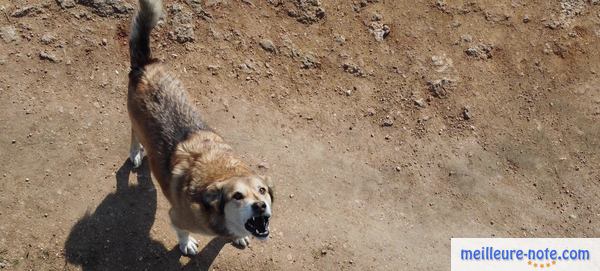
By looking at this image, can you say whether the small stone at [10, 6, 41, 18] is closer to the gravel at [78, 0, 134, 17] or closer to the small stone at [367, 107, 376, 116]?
the gravel at [78, 0, 134, 17]

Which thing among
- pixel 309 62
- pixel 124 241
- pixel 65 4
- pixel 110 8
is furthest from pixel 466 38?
pixel 65 4

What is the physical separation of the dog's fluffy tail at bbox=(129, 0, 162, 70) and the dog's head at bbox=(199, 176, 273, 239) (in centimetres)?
243

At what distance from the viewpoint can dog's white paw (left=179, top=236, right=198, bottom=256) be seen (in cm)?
912

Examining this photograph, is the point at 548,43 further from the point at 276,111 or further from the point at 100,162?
the point at 100,162

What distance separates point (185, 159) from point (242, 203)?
139 centimetres

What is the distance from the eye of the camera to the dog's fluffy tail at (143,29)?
7965mm

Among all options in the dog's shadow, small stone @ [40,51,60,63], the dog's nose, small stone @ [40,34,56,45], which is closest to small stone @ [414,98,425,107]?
the dog's shadow

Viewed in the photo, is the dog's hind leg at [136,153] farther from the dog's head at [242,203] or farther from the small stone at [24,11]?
the small stone at [24,11]

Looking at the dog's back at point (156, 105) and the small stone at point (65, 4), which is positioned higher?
the small stone at point (65, 4)

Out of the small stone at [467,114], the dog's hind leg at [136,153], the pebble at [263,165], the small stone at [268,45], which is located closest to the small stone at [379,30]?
the small stone at [268,45]

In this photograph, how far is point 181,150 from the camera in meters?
8.16

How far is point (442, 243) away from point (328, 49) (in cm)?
461

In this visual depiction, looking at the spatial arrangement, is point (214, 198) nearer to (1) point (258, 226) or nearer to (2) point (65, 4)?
(1) point (258, 226)

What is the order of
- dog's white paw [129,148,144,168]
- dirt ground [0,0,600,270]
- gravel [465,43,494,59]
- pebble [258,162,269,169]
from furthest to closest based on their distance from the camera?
gravel [465,43,494,59] → pebble [258,162,269,169] → dog's white paw [129,148,144,168] → dirt ground [0,0,600,270]
